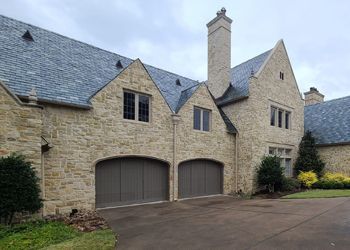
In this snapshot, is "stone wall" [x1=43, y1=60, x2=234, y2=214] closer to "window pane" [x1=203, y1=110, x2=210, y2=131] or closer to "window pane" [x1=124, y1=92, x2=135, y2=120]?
"window pane" [x1=124, y1=92, x2=135, y2=120]

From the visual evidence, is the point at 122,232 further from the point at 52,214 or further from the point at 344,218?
the point at 344,218

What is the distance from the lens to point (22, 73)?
33.2 feet

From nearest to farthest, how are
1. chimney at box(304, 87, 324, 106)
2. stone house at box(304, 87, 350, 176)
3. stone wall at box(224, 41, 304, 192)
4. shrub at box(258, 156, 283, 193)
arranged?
shrub at box(258, 156, 283, 193)
stone wall at box(224, 41, 304, 192)
stone house at box(304, 87, 350, 176)
chimney at box(304, 87, 324, 106)

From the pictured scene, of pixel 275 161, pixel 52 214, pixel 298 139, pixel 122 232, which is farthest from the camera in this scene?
pixel 298 139

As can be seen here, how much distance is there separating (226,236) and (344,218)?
14.7 feet

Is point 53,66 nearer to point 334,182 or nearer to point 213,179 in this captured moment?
point 213,179

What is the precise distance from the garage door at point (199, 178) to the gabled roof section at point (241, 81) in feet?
15.2

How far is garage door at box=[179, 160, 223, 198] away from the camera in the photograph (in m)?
14.3

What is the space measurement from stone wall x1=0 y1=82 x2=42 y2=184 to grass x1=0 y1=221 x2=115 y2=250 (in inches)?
73.6

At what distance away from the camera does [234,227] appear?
7605 mm

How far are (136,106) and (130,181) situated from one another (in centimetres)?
366

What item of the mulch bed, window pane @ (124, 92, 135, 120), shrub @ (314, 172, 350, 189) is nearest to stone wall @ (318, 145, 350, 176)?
shrub @ (314, 172, 350, 189)

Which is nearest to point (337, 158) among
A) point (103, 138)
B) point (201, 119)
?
point (201, 119)

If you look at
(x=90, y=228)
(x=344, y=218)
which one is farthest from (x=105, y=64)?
(x=344, y=218)
